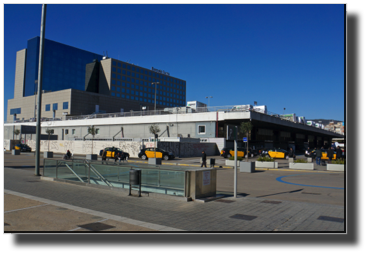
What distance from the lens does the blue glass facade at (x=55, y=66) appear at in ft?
393

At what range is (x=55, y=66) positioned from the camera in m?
124

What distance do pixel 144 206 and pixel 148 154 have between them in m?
27.5

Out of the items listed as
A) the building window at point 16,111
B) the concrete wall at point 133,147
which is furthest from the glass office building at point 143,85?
the concrete wall at point 133,147

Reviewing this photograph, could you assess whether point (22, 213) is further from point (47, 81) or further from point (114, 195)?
point (47, 81)

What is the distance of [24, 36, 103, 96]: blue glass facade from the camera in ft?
393

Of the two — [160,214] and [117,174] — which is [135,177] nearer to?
[117,174]

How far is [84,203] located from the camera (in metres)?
9.40

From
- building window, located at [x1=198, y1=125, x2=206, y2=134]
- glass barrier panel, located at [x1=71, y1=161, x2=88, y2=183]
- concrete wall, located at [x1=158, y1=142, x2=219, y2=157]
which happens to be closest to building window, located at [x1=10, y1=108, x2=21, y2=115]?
building window, located at [x1=198, y1=125, x2=206, y2=134]

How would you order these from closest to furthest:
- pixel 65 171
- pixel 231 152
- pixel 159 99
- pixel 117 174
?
1. pixel 117 174
2. pixel 65 171
3. pixel 231 152
4. pixel 159 99

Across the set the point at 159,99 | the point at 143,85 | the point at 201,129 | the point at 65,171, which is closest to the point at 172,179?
the point at 65,171

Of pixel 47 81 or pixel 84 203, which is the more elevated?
pixel 47 81

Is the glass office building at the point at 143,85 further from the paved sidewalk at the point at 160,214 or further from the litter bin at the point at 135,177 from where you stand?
the paved sidewalk at the point at 160,214
